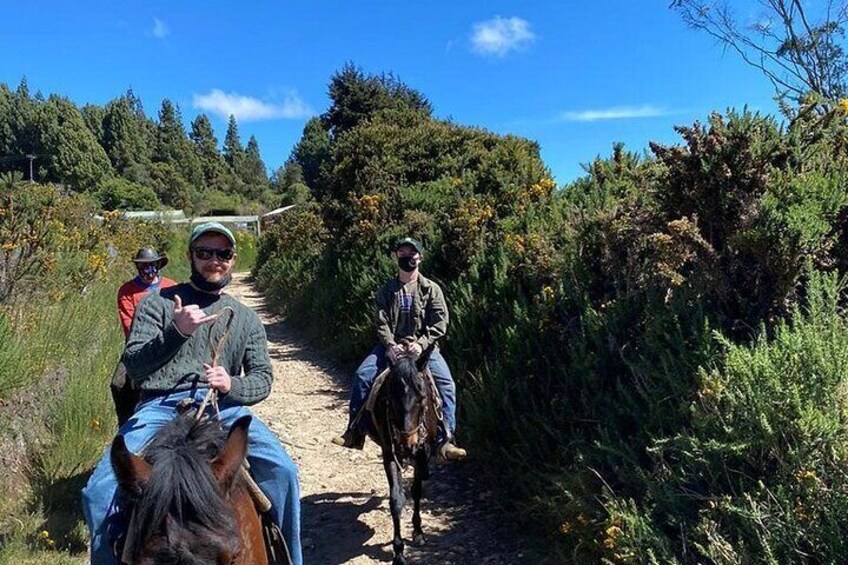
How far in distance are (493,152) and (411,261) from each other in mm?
7675

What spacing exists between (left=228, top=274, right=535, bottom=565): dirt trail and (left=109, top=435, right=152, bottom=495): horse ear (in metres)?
3.30

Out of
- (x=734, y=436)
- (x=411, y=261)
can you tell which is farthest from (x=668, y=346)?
(x=411, y=261)

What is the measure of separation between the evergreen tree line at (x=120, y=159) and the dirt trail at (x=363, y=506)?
5050cm

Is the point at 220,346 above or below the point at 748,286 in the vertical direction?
below

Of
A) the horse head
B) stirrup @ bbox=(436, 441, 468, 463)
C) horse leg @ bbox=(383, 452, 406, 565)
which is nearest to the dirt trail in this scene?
horse leg @ bbox=(383, 452, 406, 565)

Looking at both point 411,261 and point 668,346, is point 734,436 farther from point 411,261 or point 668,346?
point 411,261

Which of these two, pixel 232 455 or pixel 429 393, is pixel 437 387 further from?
pixel 232 455

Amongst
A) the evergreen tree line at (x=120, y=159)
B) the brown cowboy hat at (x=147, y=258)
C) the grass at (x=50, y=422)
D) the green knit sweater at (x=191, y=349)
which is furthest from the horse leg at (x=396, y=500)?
the evergreen tree line at (x=120, y=159)

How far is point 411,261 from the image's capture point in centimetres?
612

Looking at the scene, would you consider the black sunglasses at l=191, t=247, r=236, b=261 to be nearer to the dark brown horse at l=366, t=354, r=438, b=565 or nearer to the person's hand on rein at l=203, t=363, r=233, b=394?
the person's hand on rein at l=203, t=363, r=233, b=394

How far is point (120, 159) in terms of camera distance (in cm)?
8356

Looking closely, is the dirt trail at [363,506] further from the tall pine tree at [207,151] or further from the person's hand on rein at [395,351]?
the tall pine tree at [207,151]

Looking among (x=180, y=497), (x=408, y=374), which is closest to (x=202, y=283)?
(x=180, y=497)

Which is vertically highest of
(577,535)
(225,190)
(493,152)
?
(225,190)
